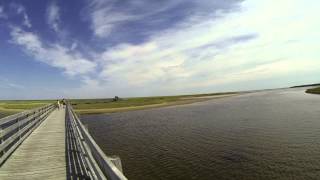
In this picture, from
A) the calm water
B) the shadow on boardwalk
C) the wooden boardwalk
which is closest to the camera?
the shadow on boardwalk

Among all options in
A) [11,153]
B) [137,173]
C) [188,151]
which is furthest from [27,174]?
[188,151]

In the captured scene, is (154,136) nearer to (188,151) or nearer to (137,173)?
(188,151)

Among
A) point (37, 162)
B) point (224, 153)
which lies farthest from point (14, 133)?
point (224, 153)

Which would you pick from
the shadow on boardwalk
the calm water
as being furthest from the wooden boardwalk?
the calm water

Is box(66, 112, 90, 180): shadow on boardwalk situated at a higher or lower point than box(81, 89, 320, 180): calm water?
higher

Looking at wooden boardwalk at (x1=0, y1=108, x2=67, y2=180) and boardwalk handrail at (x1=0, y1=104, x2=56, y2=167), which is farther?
boardwalk handrail at (x1=0, y1=104, x2=56, y2=167)

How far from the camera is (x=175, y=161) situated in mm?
15539

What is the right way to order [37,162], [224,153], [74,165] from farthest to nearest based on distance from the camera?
[224,153] < [37,162] < [74,165]

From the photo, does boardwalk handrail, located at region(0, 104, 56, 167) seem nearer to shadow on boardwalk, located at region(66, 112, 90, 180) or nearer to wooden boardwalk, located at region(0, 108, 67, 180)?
wooden boardwalk, located at region(0, 108, 67, 180)

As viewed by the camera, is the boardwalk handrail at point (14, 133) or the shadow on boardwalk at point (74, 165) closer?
the shadow on boardwalk at point (74, 165)

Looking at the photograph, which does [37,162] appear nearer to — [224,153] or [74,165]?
[74,165]

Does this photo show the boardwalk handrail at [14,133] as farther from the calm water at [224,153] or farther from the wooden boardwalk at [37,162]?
the calm water at [224,153]

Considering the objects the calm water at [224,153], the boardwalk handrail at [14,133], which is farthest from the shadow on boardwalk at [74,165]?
the calm water at [224,153]

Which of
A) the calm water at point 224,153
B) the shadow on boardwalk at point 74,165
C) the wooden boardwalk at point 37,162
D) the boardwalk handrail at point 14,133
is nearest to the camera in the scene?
the shadow on boardwalk at point 74,165
